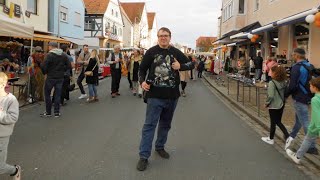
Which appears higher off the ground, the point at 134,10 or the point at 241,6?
the point at 134,10

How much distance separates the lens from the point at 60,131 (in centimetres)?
833

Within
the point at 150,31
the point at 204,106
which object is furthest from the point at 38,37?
the point at 150,31

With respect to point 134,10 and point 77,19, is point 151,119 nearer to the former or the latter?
point 77,19

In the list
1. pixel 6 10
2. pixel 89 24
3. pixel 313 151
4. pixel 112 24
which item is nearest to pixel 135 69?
pixel 313 151

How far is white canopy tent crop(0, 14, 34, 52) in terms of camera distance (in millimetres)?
10189

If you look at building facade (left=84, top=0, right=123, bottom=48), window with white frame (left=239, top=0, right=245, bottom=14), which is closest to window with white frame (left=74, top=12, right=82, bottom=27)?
building facade (left=84, top=0, right=123, bottom=48)

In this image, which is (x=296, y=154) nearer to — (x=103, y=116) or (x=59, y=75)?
(x=103, y=116)

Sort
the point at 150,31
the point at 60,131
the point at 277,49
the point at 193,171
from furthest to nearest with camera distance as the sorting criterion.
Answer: the point at 150,31 → the point at 277,49 → the point at 60,131 → the point at 193,171

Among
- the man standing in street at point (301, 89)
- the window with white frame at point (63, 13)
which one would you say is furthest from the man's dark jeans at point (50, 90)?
the window with white frame at point (63, 13)

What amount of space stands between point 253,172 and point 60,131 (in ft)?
13.7

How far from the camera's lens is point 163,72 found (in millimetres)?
5758

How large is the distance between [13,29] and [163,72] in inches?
249

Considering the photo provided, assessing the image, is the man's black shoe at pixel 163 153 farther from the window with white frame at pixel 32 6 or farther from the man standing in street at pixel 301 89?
the window with white frame at pixel 32 6

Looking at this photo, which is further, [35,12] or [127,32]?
[127,32]
